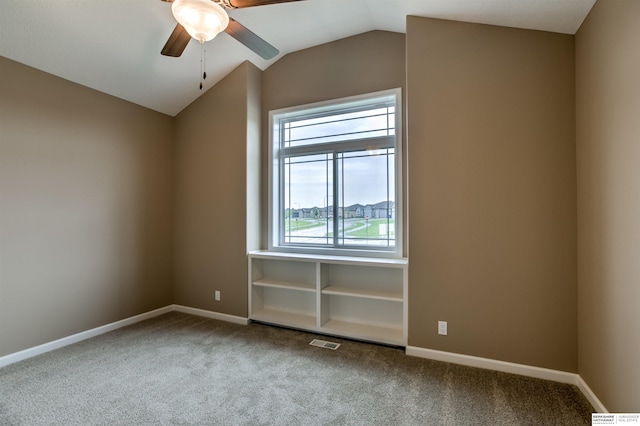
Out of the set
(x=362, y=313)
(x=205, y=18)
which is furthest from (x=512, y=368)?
(x=205, y=18)

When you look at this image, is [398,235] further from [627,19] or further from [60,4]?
[60,4]

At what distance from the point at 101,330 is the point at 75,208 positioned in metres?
1.30

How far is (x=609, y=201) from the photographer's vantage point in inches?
67.6

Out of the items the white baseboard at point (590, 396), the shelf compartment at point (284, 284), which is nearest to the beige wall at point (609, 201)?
the white baseboard at point (590, 396)

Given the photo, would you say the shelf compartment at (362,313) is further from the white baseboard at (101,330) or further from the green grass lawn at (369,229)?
the white baseboard at (101,330)

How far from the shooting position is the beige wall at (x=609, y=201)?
150 cm

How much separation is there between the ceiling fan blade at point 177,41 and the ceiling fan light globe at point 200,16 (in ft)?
0.74

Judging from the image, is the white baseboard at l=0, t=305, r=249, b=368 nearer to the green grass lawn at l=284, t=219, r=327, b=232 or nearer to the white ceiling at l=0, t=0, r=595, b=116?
the green grass lawn at l=284, t=219, r=327, b=232

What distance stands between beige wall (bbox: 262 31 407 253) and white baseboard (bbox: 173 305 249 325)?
0.90 m

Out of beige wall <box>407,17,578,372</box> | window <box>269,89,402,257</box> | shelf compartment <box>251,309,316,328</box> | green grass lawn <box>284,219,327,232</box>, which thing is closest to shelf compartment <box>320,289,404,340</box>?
shelf compartment <box>251,309,316,328</box>

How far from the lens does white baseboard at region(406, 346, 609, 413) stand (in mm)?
1990

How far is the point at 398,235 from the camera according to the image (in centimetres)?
305

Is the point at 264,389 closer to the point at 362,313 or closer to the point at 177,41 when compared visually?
the point at 362,313

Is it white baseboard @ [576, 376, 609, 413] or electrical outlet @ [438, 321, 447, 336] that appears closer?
white baseboard @ [576, 376, 609, 413]
